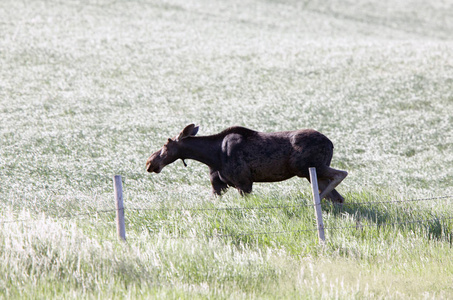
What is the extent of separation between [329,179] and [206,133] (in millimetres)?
8977

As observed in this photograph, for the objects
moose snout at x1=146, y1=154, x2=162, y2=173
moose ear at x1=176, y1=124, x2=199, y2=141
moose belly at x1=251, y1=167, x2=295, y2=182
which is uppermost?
moose ear at x1=176, y1=124, x2=199, y2=141

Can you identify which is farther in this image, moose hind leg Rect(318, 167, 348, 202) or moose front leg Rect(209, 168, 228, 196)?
moose front leg Rect(209, 168, 228, 196)

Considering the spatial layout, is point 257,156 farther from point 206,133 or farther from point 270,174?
point 206,133

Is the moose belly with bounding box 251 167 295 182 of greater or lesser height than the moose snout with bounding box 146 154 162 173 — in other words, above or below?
below

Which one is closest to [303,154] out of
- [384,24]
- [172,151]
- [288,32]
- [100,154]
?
[172,151]

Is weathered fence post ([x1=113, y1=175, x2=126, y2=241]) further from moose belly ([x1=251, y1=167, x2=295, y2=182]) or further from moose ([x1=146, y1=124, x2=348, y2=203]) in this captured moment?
moose belly ([x1=251, y1=167, x2=295, y2=182])

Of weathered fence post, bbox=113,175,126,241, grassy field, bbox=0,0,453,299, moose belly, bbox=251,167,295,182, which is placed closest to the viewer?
grassy field, bbox=0,0,453,299

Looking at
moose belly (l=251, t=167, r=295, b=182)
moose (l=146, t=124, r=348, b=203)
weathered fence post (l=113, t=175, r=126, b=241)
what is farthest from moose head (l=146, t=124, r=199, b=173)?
weathered fence post (l=113, t=175, r=126, b=241)

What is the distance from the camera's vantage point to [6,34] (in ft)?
104

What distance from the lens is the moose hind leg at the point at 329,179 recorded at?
10469 millimetres

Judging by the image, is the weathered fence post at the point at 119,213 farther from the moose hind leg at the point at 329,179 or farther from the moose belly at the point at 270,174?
the moose hind leg at the point at 329,179

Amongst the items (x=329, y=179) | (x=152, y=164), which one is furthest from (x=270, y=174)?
(x=152, y=164)

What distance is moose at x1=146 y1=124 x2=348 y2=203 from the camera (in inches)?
421

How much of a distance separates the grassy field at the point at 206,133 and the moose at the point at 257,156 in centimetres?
48
